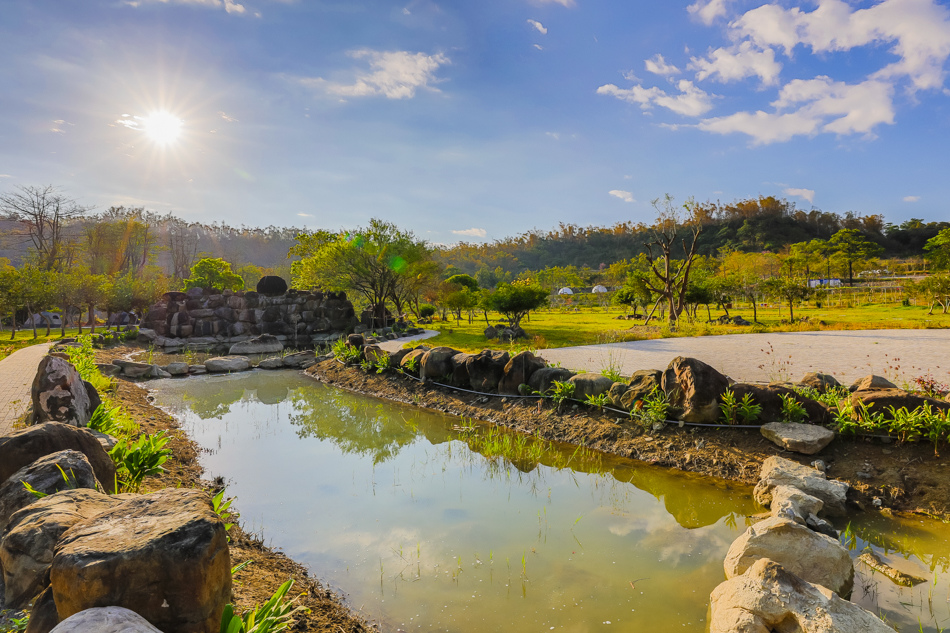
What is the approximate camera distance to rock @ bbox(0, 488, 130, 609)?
2.80 metres

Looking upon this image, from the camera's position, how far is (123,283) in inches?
1242

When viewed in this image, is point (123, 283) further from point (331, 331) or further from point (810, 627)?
point (810, 627)

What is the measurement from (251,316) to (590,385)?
22.7 m

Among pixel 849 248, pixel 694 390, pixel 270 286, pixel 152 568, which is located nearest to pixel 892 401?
pixel 694 390

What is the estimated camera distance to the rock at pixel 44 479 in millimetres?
3475

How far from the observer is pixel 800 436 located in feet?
20.2

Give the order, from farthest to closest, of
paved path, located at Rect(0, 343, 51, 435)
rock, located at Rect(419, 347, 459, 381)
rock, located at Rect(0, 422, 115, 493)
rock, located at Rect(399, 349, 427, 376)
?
1. rock, located at Rect(399, 349, 427, 376)
2. rock, located at Rect(419, 347, 459, 381)
3. paved path, located at Rect(0, 343, 51, 435)
4. rock, located at Rect(0, 422, 115, 493)

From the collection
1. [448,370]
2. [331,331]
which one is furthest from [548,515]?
[331,331]

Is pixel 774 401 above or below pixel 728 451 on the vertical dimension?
above

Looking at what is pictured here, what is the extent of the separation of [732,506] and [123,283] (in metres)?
37.1

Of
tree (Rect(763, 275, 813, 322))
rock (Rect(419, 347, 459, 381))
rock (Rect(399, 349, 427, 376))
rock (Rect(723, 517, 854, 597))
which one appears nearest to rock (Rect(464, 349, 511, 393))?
rock (Rect(419, 347, 459, 381))

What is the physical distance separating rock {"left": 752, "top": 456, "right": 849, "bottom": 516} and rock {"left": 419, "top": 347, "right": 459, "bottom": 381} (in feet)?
22.3

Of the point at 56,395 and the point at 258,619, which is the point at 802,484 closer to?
the point at 258,619

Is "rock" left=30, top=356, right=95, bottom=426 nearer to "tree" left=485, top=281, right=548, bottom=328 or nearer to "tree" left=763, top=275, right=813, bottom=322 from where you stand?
"tree" left=485, top=281, right=548, bottom=328
